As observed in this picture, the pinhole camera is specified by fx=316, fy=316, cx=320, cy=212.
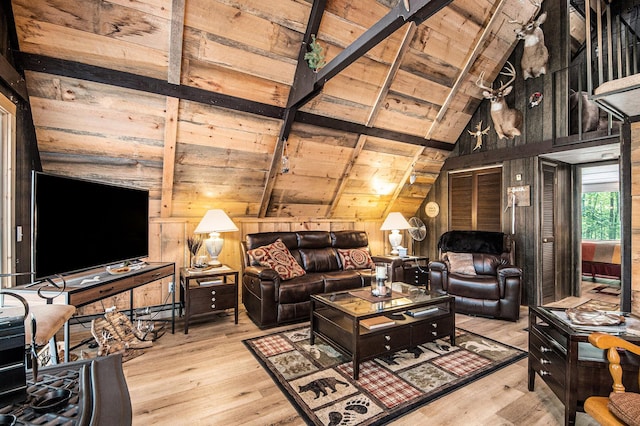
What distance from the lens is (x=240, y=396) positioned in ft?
7.20

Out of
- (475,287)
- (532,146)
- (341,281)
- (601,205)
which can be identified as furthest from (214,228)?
(601,205)

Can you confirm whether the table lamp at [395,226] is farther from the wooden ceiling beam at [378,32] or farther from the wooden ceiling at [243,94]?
the wooden ceiling beam at [378,32]

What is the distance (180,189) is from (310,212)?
6.53 feet

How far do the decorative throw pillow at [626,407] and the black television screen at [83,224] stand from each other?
3238mm

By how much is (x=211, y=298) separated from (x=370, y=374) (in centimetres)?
193

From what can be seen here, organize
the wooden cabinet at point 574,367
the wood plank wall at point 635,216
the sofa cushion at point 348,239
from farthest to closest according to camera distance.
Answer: the sofa cushion at point 348,239 → the wood plank wall at point 635,216 → the wooden cabinet at point 574,367

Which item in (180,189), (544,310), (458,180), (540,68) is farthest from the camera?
(458,180)

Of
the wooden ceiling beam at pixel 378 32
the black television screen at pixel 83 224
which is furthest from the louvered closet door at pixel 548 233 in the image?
the black television screen at pixel 83 224

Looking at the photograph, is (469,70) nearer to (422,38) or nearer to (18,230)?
(422,38)

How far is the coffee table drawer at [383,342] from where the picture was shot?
8.04 ft

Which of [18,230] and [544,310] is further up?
[18,230]

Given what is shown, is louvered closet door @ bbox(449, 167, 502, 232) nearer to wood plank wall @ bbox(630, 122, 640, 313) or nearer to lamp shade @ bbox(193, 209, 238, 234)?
wood plank wall @ bbox(630, 122, 640, 313)

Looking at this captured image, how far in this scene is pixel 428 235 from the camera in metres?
5.98

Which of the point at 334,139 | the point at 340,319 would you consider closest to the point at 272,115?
the point at 334,139
